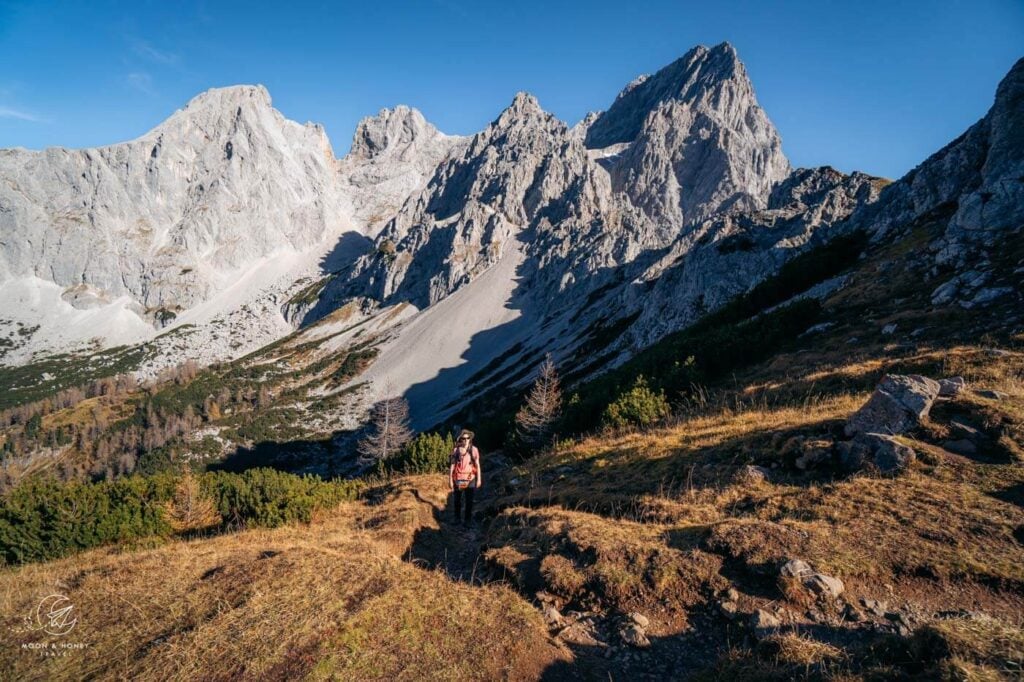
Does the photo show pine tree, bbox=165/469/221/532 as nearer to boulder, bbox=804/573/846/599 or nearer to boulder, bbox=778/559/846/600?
boulder, bbox=778/559/846/600

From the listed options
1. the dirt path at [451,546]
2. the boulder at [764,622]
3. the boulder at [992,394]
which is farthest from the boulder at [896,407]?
the dirt path at [451,546]

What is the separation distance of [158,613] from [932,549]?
12865 millimetres

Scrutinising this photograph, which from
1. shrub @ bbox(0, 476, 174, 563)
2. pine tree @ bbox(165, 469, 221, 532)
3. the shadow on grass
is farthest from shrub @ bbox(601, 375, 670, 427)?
the shadow on grass

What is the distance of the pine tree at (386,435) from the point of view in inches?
3472

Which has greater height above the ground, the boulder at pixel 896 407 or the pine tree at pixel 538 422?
the boulder at pixel 896 407

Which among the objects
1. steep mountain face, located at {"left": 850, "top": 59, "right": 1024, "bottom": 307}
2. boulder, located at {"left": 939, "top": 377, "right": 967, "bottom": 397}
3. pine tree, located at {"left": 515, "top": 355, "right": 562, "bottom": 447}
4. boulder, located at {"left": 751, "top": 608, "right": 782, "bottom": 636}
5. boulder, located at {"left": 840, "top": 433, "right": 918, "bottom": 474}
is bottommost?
pine tree, located at {"left": 515, "top": 355, "right": 562, "bottom": 447}

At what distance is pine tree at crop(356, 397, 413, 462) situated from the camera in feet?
289

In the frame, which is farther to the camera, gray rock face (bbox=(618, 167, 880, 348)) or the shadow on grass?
the shadow on grass

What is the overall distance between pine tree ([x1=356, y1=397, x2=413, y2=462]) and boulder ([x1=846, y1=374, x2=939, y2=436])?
206ft

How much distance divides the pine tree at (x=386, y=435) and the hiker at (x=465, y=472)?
5464cm

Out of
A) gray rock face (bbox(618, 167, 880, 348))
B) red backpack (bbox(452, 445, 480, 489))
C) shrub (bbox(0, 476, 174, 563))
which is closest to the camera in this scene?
shrub (bbox(0, 476, 174, 563))

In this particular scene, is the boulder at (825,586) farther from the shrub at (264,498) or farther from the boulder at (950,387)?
the shrub at (264,498)

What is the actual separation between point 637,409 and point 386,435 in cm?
7706

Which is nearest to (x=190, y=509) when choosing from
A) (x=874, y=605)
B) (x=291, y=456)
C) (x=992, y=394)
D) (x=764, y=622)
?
(x=764, y=622)
